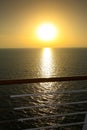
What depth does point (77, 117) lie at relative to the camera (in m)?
27.4

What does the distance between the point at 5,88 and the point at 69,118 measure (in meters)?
14.7

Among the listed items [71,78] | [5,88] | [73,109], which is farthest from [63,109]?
Result: [71,78]

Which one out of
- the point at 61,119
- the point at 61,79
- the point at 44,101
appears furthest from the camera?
the point at 44,101

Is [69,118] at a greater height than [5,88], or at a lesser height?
lesser

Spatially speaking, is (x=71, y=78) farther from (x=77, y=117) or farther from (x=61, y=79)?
(x=77, y=117)

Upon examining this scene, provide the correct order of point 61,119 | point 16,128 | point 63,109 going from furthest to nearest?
1. point 63,109
2. point 61,119
3. point 16,128

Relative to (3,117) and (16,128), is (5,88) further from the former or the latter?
(16,128)

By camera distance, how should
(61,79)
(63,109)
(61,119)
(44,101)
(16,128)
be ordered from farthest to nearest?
(44,101), (63,109), (61,119), (16,128), (61,79)

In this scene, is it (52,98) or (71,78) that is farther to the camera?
(52,98)

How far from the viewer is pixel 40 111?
99.9 ft

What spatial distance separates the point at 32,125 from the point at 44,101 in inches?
378

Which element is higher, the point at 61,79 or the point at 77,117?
the point at 61,79

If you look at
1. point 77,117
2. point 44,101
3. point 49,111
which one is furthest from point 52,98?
point 77,117

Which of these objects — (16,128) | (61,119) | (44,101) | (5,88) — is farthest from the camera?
(5,88)
